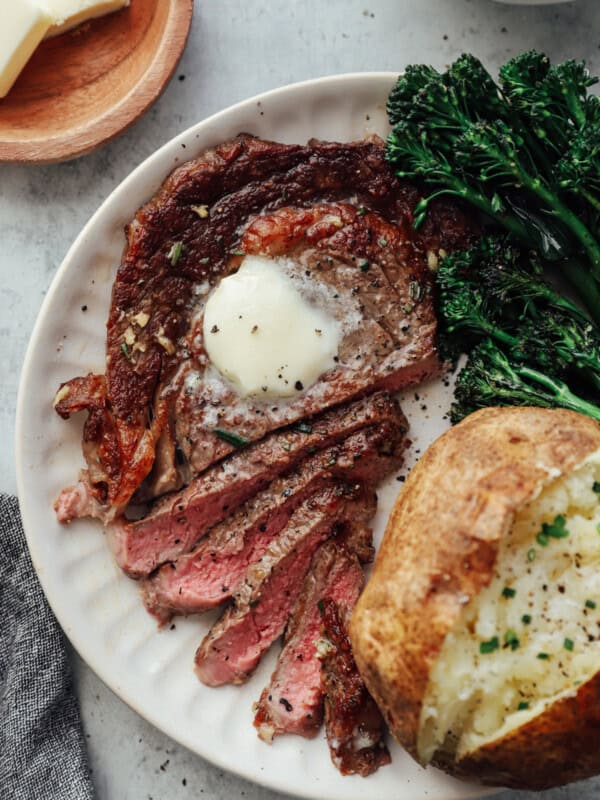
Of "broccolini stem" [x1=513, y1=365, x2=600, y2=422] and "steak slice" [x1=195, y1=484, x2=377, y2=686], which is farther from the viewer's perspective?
"steak slice" [x1=195, y1=484, x2=377, y2=686]

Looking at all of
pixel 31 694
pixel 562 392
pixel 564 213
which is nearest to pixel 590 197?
pixel 564 213

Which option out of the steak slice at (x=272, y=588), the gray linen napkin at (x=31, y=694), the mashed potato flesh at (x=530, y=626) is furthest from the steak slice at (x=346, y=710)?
the gray linen napkin at (x=31, y=694)

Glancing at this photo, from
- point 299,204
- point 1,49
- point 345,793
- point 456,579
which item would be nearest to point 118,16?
point 1,49

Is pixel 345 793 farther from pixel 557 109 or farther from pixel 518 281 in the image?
pixel 557 109

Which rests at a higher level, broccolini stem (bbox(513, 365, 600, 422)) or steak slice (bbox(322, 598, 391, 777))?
broccolini stem (bbox(513, 365, 600, 422))

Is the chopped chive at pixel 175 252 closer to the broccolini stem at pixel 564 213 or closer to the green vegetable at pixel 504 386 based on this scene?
the green vegetable at pixel 504 386

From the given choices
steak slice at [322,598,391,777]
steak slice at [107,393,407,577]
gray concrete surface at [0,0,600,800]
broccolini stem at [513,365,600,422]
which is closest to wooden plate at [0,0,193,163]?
gray concrete surface at [0,0,600,800]

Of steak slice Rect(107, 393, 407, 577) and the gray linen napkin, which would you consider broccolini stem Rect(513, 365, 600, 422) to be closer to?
steak slice Rect(107, 393, 407, 577)
